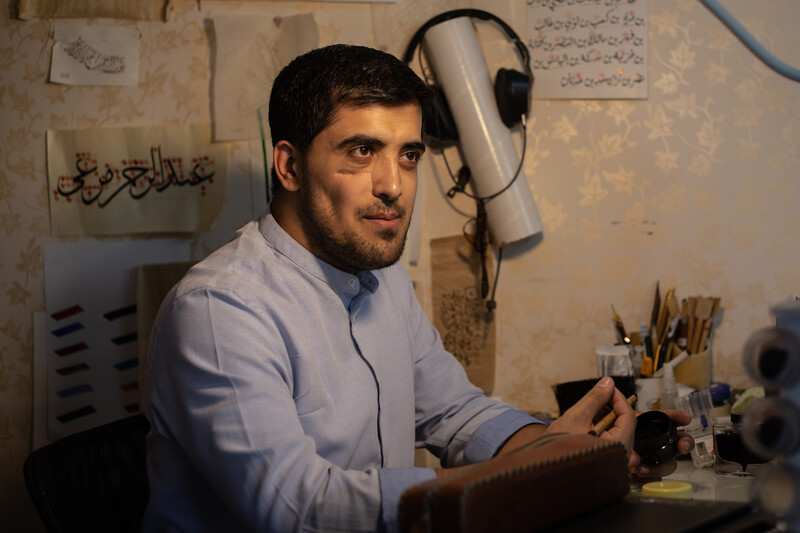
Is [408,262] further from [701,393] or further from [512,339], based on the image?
[701,393]

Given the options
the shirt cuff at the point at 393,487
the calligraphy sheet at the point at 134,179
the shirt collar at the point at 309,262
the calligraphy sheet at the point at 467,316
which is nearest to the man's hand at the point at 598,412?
the shirt cuff at the point at 393,487

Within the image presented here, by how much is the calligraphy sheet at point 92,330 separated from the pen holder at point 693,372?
46.5 inches

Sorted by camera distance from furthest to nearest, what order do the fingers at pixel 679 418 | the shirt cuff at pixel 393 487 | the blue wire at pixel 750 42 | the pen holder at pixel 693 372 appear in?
1. the blue wire at pixel 750 42
2. the pen holder at pixel 693 372
3. the fingers at pixel 679 418
4. the shirt cuff at pixel 393 487

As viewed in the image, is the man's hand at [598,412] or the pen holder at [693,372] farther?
the pen holder at [693,372]

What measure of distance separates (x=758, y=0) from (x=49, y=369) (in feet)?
6.03

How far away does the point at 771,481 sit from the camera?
600 mm

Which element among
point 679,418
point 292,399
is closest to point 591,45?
point 679,418

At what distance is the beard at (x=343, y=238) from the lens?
1.18 meters

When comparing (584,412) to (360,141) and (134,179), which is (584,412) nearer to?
(360,141)

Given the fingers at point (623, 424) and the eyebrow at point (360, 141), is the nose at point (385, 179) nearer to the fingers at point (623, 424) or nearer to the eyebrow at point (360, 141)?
the eyebrow at point (360, 141)

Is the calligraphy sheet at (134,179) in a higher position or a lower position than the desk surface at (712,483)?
higher

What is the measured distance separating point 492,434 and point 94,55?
121 cm

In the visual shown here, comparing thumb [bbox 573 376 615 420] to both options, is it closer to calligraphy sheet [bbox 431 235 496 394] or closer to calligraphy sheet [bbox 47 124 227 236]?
calligraphy sheet [bbox 431 235 496 394]

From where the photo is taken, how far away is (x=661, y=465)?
117 cm
